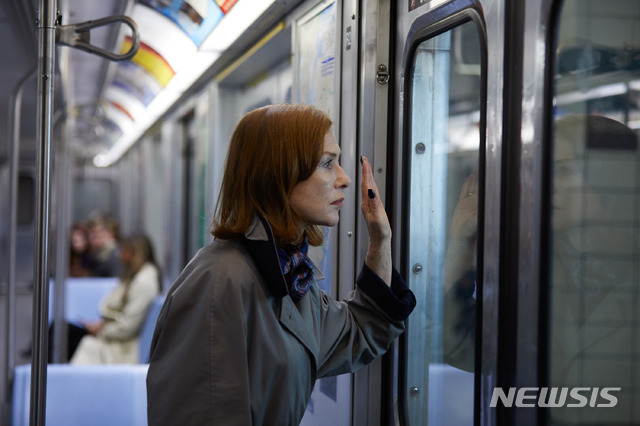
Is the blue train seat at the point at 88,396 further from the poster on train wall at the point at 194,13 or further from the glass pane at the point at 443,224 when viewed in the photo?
the glass pane at the point at 443,224

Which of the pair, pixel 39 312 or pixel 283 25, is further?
pixel 283 25

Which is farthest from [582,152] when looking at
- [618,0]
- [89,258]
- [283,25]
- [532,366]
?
[89,258]

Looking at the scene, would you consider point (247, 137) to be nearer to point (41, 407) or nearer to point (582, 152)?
point (582, 152)

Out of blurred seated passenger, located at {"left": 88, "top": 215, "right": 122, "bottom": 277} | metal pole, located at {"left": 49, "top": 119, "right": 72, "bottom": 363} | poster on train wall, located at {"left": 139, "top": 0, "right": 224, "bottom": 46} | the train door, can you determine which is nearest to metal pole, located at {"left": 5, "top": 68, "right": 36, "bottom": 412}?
metal pole, located at {"left": 49, "top": 119, "right": 72, "bottom": 363}

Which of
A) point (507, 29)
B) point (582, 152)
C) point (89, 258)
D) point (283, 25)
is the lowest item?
point (89, 258)

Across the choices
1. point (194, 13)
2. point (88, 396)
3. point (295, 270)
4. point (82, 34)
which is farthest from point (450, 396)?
point (194, 13)

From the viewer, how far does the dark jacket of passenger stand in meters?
1.45

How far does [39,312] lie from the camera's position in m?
1.90

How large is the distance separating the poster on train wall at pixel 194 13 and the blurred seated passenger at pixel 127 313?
211 centimetres

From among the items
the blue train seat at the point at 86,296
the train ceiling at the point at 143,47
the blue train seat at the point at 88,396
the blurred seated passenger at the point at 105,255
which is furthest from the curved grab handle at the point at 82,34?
the blurred seated passenger at the point at 105,255

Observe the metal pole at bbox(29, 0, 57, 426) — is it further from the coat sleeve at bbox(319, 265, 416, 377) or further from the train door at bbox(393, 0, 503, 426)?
the train door at bbox(393, 0, 503, 426)

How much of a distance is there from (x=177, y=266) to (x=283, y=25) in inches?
155

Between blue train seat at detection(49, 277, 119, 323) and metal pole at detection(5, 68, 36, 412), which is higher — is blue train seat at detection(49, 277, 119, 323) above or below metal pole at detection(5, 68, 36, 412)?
below

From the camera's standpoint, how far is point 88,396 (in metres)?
3.38
